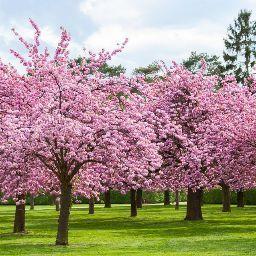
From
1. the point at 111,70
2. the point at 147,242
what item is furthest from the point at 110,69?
the point at 147,242

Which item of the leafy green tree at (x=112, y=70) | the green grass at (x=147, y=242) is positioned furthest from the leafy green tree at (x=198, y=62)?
the green grass at (x=147, y=242)

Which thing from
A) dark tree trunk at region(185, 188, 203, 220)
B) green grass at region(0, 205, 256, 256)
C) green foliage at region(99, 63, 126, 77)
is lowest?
green grass at region(0, 205, 256, 256)

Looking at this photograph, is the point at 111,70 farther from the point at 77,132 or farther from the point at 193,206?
the point at 77,132

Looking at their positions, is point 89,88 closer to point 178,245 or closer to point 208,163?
point 178,245

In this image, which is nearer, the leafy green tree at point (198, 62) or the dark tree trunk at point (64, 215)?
the dark tree trunk at point (64, 215)

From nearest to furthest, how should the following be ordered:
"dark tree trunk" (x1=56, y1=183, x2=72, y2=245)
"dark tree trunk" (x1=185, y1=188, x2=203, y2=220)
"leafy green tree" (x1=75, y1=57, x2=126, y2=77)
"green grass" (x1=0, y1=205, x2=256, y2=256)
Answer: "green grass" (x1=0, y1=205, x2=256, y2=256) → "dark tree trunk" (x1=56, y1=183, x2=72, y2=245) → "dark tree trunk" (x1=185, y1=188, x2=203, y2=220) → "leafy green tree" (x1=75, y1=57, x2=126, y2=77)

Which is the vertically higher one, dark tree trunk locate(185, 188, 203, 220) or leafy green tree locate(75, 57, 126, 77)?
leafy green tree locate(75, 57, 126, 77)

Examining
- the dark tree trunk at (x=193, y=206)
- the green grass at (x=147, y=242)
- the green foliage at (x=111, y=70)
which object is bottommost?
the green grass at (x=147, y=242)

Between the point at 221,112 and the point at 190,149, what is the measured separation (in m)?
4.98

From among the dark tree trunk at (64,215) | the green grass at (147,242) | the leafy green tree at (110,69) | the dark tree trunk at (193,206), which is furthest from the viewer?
the leafy green tree at (110,69)

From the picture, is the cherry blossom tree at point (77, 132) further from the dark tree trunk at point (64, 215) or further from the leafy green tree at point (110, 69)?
the leafy green tree at point (110, 69)

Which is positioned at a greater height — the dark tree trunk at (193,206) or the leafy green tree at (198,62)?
the leafy green tree at (198,62)

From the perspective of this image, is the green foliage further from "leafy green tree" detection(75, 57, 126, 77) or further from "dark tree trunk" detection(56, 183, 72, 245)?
"dark tree trunk" detection(56, 183, 72, 245)

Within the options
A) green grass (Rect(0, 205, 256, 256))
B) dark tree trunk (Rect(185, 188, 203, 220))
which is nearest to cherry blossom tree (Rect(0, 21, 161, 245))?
green grass (Rect(0, 205, 256, 256))
